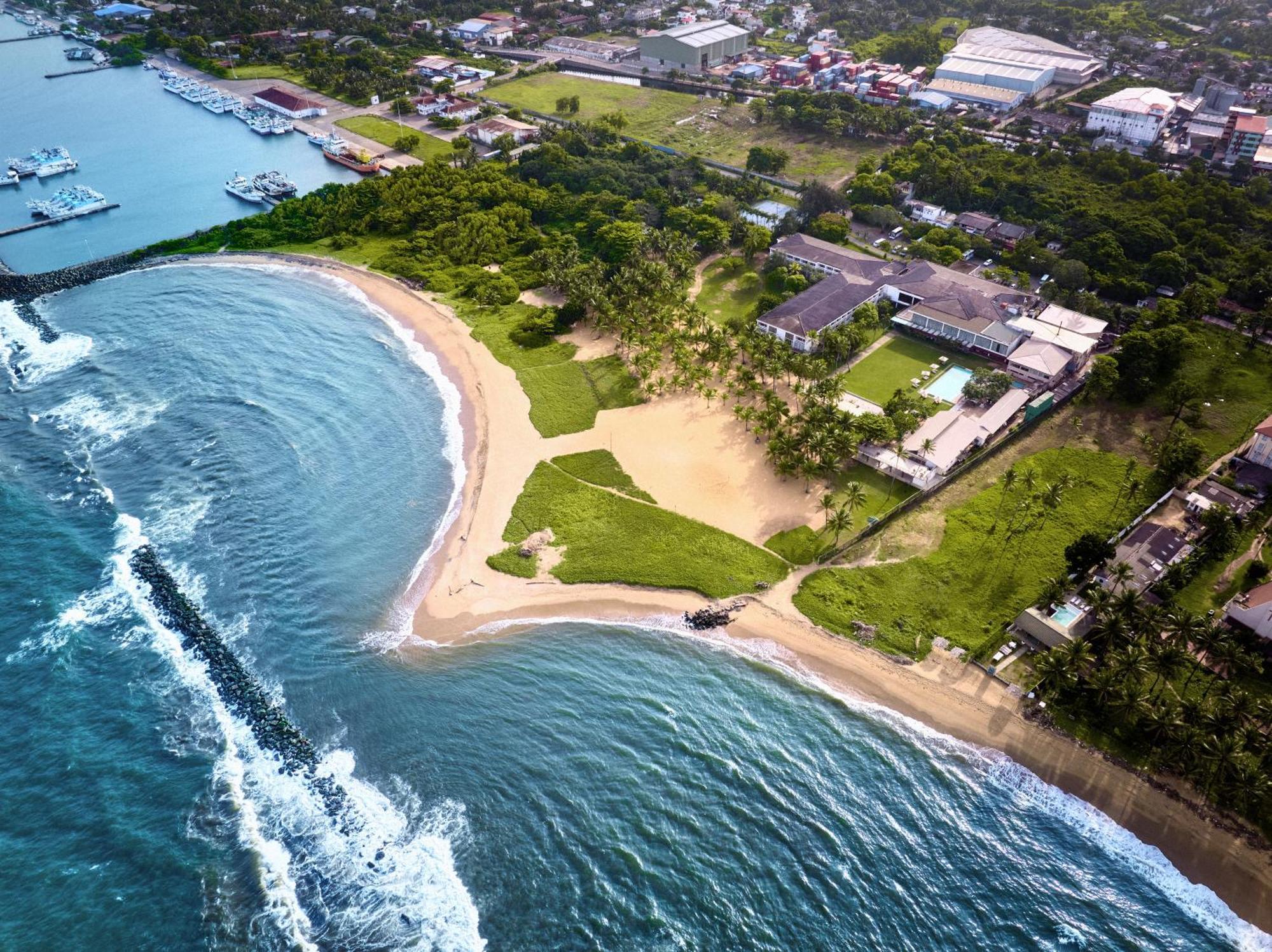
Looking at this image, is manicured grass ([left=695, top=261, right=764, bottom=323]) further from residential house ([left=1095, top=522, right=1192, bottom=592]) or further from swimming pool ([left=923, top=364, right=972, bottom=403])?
residential house ([left=1095, top=522, right=1192, bottom=592])

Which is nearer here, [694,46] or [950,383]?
[950,383]

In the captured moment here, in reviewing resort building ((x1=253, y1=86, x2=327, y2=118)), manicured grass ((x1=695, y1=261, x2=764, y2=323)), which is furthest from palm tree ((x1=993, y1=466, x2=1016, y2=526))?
resort building ((x1=253, y1=86, x2=327, y2=118))

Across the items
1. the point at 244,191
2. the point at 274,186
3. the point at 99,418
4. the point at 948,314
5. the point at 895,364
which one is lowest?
the point at 99,418

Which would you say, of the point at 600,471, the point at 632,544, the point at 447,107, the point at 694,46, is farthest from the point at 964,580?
the point at 694,46

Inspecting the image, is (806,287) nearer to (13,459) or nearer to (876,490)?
(876,490)

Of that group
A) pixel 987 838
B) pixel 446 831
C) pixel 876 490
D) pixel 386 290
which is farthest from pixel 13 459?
pixel 987 838

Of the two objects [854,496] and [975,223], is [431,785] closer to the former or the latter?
[854,496]
